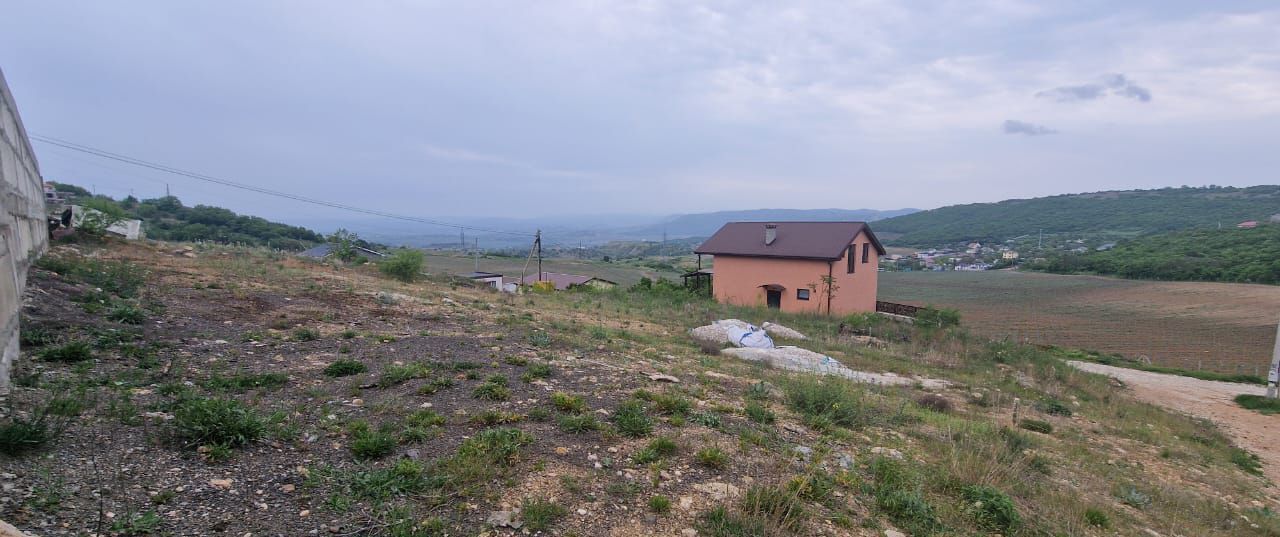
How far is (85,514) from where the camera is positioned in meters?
2.65

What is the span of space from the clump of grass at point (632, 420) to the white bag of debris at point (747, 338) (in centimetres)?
766

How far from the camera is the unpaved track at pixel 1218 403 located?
1021 cm

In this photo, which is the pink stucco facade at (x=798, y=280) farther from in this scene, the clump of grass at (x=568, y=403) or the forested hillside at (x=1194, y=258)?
the forested hillside at (x=1194, y=258)

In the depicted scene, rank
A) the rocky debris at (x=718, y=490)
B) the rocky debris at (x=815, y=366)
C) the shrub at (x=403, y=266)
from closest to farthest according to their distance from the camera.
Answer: the rocky debris at (x=718, y=490) < the rocky debris at (x=815, y=366) < the shrub at (x=403, y=266)

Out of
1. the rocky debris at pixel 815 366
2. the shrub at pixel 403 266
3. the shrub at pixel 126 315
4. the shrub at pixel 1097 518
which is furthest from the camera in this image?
the shrub at pixel 403 266

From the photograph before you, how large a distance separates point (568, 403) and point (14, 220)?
7.48 m

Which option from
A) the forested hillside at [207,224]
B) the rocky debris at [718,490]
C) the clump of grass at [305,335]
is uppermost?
the forested hillside at [207,224]

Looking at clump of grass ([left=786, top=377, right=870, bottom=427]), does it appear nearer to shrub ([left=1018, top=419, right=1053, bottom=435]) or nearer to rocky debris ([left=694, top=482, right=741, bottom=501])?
rocky debris ([left=694, top=482, right=741, bottom=501])

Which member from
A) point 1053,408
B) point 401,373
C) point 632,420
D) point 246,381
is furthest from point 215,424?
point 1053,408

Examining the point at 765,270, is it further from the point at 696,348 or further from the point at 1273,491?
the point at 1273,491

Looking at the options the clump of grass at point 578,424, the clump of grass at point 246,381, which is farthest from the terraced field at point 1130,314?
the clump of grass at point 246,381

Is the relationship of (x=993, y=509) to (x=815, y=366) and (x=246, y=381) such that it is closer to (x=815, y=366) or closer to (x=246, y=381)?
(x=815, y=366)

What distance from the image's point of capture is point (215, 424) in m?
3.63

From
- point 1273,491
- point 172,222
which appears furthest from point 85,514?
point 172,222
